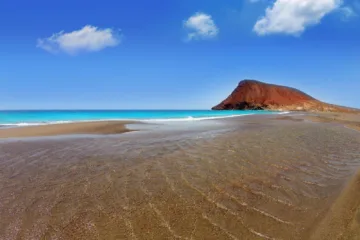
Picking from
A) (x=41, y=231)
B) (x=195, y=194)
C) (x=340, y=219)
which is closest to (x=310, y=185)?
(x=340, y=219)

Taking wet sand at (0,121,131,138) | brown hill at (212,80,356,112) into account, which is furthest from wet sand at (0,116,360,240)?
brown hill at (212,80,356,112)

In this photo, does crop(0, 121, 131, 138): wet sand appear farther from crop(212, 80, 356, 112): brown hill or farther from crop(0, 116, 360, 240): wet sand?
crop(212, 80, 356, 112): brown hill

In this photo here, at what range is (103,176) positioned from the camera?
233 inches

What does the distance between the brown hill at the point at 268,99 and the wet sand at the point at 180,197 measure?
11088 centimetres

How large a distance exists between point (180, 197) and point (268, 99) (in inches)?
4840

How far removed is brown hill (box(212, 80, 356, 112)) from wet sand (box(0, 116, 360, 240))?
110877 millimetres

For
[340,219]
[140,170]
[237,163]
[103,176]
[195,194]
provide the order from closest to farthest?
[340,219] → [195,194] → [103,176] → [140,170] → [237,163]

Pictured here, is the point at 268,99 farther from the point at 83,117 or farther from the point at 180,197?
the point at 180,197

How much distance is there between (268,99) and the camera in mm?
119688

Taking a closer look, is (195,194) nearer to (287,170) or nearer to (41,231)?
(41,231)

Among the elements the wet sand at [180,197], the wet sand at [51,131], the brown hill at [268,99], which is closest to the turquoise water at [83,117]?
the wet sand at [51,131]

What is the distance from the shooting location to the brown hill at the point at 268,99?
111 m

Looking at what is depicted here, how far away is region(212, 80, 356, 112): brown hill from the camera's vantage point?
110688 millimetres

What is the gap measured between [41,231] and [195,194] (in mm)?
2515
